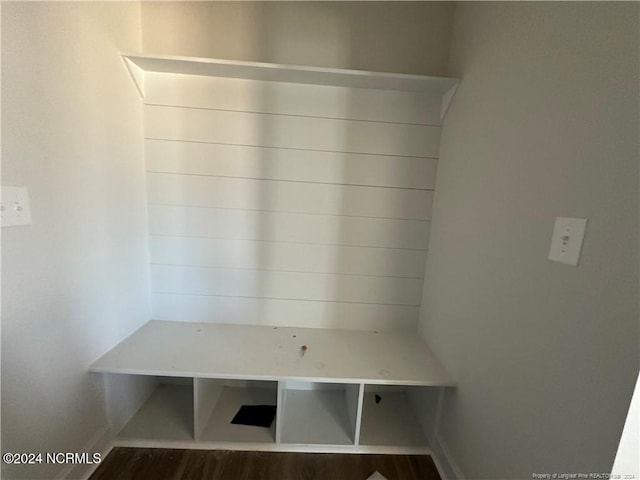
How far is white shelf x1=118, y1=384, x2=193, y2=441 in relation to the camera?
1.46 m

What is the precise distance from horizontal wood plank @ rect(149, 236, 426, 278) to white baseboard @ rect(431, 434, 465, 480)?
88cm

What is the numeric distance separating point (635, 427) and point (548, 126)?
79 centimetres

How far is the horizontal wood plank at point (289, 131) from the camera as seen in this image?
157cm

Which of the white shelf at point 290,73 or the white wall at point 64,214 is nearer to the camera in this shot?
the white wall at point 64,214

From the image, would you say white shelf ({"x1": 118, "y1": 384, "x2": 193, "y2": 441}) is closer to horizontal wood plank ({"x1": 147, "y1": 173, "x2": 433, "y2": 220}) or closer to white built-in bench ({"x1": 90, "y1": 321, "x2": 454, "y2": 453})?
white built-in bench ({"x1": 90, "y1": 321, "x2": 454, "y2": 453})

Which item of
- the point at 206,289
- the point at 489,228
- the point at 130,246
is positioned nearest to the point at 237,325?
the point at 206,289

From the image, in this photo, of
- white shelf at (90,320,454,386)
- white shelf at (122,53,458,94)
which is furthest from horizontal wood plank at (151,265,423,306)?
white shelf at (122,53,458,94)

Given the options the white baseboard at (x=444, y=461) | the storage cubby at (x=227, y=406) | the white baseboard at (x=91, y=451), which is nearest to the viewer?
the white baseboard at (x=91, y=451)

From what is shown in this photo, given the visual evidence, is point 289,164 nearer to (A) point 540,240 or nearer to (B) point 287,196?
(B) point 287,196

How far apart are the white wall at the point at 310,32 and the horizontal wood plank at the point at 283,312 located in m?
1.41

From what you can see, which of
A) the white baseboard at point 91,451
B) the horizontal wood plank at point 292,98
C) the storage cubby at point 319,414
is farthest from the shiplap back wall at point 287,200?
the white baseboard at point 91,451

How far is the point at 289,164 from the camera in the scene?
1.63 m

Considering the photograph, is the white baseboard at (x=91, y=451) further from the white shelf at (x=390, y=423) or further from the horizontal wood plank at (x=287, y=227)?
the white shelf at (x=390, y=423)

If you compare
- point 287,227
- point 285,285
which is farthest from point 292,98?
point 285,285
